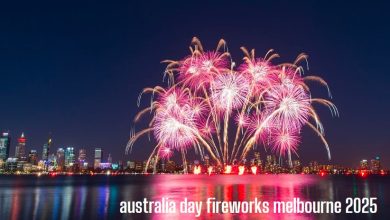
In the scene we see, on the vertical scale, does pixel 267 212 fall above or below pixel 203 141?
below

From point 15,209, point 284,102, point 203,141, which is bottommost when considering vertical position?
point 15,209

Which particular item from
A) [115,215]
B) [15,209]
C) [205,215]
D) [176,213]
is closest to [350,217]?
[205,215]

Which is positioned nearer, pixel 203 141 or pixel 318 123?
pixel 318 123

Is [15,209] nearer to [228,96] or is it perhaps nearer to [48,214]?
[48,214]

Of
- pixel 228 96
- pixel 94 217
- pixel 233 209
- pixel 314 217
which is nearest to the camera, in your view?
pixel 314 217

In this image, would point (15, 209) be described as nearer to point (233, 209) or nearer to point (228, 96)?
point (233, 209)

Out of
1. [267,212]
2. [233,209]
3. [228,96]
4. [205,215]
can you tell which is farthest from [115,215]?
[228,96]

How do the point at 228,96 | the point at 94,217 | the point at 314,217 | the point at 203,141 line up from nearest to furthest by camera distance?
the point at 314,217
the point at 94,217
the point at 228,96
the point at 203,141

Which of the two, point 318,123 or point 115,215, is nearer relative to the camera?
point 115,215

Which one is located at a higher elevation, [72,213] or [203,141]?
[203,141]
